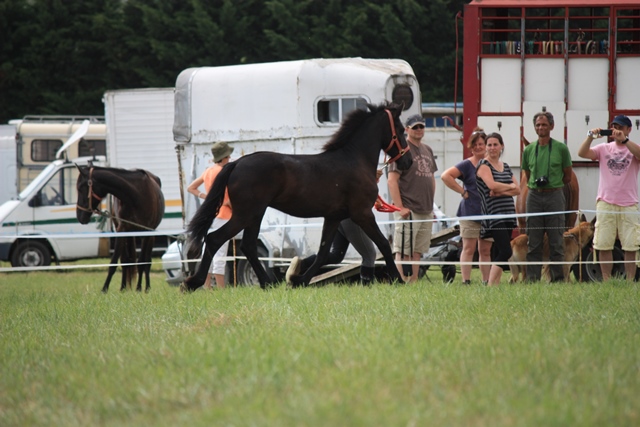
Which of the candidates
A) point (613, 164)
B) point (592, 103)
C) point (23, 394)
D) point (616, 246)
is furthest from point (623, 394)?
point (592, 103)

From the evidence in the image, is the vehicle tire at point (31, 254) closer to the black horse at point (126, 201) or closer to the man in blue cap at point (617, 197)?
the black horse at point (126, 201)

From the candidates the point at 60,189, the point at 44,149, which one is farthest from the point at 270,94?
the point at 44,149

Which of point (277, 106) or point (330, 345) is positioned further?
point (277, 106)

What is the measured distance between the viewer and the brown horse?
39.2 ft

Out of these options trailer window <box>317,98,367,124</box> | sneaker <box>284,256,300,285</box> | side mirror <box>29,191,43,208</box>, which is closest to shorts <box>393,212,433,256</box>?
sneaker <box>284,256,300,285</box>

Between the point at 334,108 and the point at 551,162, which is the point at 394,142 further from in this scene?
the point at 334,108

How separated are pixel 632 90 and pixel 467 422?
33.2 feet

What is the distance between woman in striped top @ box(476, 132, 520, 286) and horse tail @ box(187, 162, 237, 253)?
10.0 ft

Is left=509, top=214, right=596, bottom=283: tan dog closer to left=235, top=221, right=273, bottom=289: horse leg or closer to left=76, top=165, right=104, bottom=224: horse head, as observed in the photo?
left=235, top=221, right=273, bottom=289: horse leg

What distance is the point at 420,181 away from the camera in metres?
12.1

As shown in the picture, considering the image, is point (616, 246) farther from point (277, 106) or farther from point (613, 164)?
point (277, 106)

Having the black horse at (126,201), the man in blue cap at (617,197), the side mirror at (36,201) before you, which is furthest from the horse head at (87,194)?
the man in blue cap at (617,197)

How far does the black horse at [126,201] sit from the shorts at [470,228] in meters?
5.11

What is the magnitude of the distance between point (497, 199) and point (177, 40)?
25255 mm
